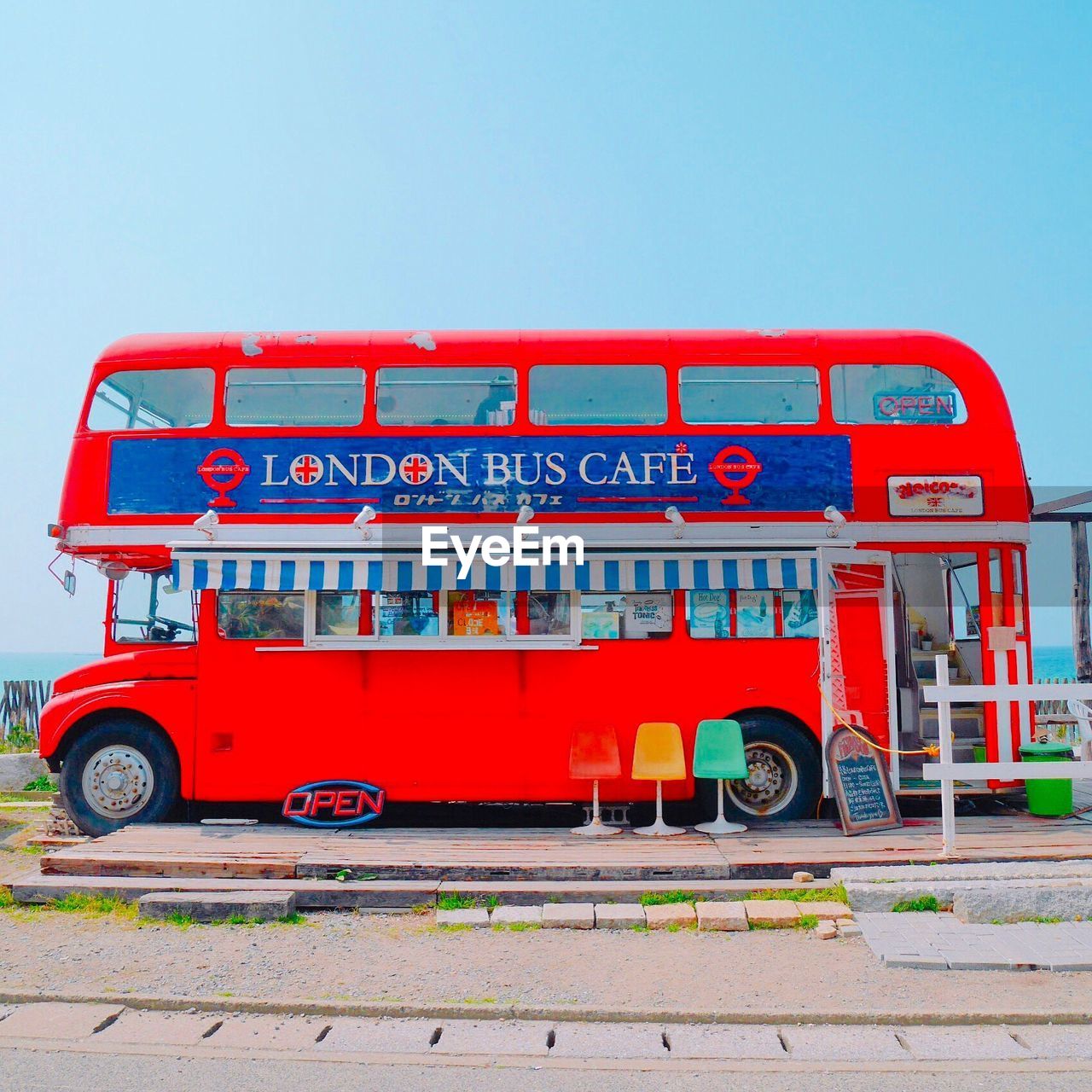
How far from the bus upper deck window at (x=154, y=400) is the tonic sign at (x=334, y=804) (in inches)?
140

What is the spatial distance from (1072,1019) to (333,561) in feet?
21.5

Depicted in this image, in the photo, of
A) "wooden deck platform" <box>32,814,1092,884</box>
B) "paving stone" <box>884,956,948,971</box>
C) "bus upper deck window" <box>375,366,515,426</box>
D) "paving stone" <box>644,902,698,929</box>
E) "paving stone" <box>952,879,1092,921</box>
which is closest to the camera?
"paving stone" <box>884,956,948,971</box>

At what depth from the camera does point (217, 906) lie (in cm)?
720

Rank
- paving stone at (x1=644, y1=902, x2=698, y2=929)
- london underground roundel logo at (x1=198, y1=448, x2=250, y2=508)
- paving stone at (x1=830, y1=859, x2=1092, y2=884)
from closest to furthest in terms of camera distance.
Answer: paving stone at (x1=644, y1=902, x2=698, y2=929), paving stone at (x1=830, y1=859, x2=1092, y2=884), london underground roundel logo at (x1=198, y1=448, x2=250, y2=508)

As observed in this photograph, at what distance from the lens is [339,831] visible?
9195 millimetres

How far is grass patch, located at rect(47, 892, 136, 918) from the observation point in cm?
740

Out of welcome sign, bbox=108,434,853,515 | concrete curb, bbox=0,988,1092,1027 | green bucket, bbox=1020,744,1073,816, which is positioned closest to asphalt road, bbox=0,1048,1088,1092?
concrete curb, bbox=0,988,1092,1027

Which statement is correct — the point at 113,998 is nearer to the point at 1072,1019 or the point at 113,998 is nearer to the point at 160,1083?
the point at 160,1083

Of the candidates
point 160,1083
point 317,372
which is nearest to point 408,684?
point 317,372

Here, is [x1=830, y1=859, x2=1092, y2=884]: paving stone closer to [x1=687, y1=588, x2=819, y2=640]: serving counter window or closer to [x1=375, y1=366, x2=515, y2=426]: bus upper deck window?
[x1=687, y1=588, x2=819, y2=640]: serving counter window

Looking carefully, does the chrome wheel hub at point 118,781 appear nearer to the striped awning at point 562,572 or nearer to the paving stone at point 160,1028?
the striped awning at point 562,572

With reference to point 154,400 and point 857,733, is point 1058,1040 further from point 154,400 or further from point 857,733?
point 154,400

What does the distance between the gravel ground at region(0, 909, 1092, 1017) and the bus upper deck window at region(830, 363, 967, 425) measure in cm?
502

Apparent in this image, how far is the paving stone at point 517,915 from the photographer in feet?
23.0
